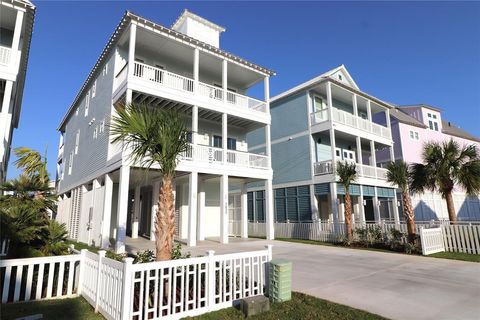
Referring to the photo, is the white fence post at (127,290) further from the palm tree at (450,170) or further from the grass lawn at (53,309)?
the palm tree at (450,170)

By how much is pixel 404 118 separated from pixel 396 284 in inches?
1015

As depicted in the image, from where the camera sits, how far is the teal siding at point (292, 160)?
20.7 metres

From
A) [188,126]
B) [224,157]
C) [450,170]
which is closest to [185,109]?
[188,126]

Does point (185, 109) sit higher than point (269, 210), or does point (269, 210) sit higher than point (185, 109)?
point (185, 109)

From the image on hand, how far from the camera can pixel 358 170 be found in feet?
66.3

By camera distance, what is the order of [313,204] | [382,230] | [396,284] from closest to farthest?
[396,284], [382,230], [313,204]

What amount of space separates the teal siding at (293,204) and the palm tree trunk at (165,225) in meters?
15.4

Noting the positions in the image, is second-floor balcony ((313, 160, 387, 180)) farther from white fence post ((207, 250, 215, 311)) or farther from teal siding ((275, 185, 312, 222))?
white fence post ((207, 250, 215, 311))

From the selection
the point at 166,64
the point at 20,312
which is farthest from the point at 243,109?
the point at 20,312

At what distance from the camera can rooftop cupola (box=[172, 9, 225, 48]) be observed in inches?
708

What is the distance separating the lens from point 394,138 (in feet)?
88.4

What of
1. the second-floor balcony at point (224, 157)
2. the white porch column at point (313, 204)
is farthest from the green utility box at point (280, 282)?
the white porch column at point (313, 204)

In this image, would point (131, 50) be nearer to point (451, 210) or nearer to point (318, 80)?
point (318, 80)

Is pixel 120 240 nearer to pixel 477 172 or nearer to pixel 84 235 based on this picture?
pixel 84 235
